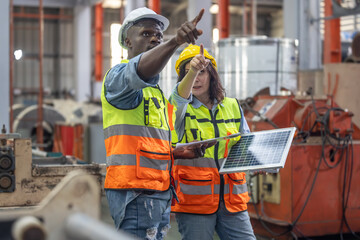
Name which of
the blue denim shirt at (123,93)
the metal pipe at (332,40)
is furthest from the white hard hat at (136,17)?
the metal pipe at (332,40)

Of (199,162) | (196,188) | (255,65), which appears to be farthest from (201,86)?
(255,65)

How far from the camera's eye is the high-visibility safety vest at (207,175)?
3127mm

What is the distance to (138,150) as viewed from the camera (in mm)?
2662

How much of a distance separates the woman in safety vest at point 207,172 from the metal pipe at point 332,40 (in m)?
9.59

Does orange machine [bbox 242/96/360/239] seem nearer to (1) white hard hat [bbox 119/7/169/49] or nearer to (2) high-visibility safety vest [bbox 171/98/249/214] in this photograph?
(2) high-visibility safety vest [bbox 171/98/249/214]

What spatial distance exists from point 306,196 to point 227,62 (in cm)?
301

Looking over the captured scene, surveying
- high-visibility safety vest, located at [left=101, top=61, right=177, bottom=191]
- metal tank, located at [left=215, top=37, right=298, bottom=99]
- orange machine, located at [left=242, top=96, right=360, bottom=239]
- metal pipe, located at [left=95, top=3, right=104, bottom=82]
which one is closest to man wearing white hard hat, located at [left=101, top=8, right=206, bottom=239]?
high-visibility safety vest, located at [left=101, top=61, right=177, bottom=191]

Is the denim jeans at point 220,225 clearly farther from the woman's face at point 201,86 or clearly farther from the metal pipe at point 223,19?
the metal pipe at point 223,19

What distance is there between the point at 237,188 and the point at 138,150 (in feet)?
2.62

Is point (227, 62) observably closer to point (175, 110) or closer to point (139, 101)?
point (175, 110)

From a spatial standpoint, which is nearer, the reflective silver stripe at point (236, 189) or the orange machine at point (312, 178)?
the reflective silver stripe at point (236, 189)

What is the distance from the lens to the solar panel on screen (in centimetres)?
301

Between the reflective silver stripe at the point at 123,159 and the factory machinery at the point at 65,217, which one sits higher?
the factory machinery at the point at 65,217

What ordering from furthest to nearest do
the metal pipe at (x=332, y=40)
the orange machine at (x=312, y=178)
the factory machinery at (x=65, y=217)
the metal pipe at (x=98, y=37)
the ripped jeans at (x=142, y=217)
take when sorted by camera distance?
the metal pipe at (x=98, y=37) → the metal pipe at (x=332, y=40) → the orange machine at (x=312, y=178) → the ripped jeans at (x=142, y=217) → the factory machinery at (x=65, y=217)
